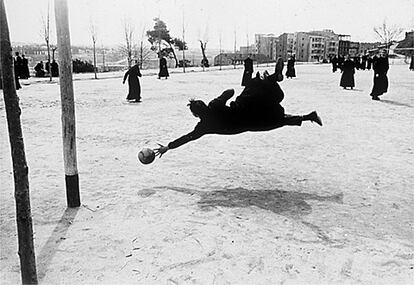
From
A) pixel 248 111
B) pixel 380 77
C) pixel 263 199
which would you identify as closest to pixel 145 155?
pixel 248 111

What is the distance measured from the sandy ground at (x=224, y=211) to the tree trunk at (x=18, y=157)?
1.28 ft

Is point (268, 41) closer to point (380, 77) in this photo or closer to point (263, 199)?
point (380, 77)

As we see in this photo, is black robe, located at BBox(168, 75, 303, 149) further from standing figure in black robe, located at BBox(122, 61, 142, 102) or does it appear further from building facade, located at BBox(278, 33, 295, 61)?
building facade, located at BBox(278, 33, 295, 61)

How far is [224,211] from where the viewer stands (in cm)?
441

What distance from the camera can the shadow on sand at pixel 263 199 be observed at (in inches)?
178

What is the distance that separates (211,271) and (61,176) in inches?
129

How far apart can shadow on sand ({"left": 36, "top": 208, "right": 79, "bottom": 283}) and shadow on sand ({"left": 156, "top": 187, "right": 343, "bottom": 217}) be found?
4.27 ft

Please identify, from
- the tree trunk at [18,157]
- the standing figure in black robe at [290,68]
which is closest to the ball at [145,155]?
the tree trunk at [18,157]

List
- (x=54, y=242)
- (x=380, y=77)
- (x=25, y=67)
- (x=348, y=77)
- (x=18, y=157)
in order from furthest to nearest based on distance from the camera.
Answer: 1. (x=25, y=67)
2. (x=348, y=77)
3. (x=380, y=77)
4. (x=54, y=242)
5. (x=18, y=157)

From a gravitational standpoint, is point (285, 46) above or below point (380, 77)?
above

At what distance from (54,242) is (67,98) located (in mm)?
1488

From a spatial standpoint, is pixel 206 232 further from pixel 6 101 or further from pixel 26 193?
pixel 6 101

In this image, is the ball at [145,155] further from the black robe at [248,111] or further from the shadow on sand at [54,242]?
the shadow on sand at [54,242]

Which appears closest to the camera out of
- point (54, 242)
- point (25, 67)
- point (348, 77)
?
point (54, 242)
